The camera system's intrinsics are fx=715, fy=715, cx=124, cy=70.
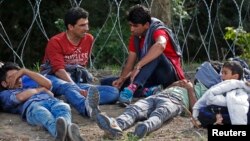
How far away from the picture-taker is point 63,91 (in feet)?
19.5

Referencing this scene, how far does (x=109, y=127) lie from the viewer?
5.03m

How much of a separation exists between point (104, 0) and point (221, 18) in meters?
1.75

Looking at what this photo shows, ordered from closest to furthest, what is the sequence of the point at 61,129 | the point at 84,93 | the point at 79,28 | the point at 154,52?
1. the point at 61,129
2. the point at 84,93
3. the point at 154,52
4. the point at 79,28

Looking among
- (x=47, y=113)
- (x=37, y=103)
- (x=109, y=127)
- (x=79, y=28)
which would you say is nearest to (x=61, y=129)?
(x=109, y=127)

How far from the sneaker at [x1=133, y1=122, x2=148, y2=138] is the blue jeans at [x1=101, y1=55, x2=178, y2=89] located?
3.64 feet

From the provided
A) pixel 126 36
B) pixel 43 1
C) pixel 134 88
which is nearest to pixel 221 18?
pixel 126 36

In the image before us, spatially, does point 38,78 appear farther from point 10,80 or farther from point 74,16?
point 74,16

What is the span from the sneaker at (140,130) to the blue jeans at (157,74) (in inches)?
43.7

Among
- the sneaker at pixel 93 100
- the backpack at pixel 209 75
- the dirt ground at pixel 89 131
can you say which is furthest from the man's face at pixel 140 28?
the sneaker at pixel 93 100

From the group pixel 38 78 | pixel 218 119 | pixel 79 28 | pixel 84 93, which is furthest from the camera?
pixel 79 28

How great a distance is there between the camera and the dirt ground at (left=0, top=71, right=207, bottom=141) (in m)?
5.16

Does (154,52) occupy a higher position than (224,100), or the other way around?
(154,52)

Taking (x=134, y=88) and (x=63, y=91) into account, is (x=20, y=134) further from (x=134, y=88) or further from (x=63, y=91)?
(x=134, y=88)

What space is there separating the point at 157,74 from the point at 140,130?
1270mm
